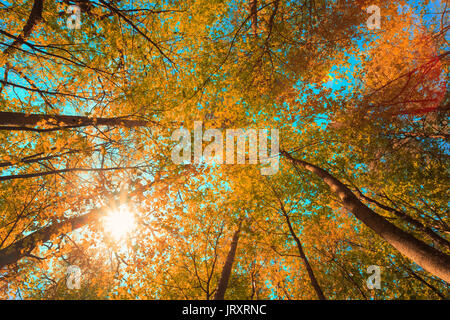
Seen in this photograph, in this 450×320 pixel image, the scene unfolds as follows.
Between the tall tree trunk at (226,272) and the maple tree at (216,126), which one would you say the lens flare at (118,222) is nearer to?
the maple tree at (216,126)

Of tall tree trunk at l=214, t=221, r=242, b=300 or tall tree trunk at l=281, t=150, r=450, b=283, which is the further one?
tall tree trunk at l=214, t=221, r=242, b=300

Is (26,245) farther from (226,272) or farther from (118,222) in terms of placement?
(226,272)

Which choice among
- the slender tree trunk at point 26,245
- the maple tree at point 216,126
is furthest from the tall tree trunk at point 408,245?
the slender tree trunk at point 26,245

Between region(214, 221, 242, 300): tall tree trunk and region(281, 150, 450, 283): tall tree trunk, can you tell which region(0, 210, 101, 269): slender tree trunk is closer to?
region(214, 221, 242, 300): tall tree trunk

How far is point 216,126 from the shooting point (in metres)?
7.91

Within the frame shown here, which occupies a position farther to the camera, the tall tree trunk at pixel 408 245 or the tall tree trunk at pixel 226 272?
the tall tree trunk at pixel 226 272

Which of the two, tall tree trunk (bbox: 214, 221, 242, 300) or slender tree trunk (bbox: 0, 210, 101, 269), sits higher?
slender tree trunk (bbox: 0, 210, 101, 269)

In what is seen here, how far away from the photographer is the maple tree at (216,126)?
552cm

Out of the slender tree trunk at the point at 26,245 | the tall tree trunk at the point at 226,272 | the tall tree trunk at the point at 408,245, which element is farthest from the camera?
the tall tree trunk at the point at 226,272

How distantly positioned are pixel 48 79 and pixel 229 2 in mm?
9112

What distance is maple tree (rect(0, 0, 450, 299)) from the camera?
217 inches

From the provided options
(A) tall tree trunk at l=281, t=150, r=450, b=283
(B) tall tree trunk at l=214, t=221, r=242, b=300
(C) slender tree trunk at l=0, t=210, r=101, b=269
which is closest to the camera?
(A) tall tree trunk at l=281, t=150, r=450, b=283

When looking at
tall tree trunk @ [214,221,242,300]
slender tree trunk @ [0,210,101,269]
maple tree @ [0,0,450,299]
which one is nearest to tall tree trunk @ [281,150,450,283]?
maple tree @ [0,0,450,299]
